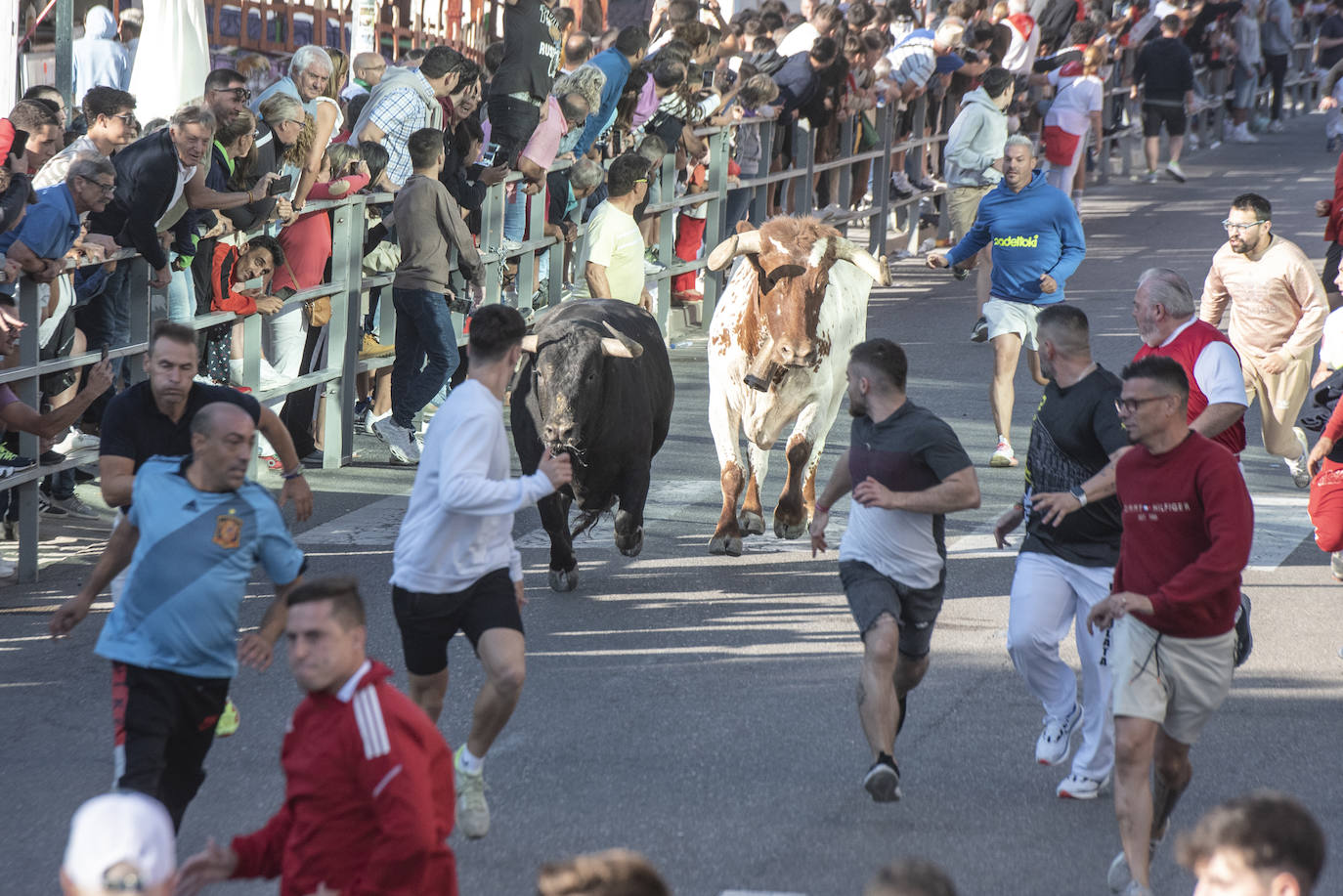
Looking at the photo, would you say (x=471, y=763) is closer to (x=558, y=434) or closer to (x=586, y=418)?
(x=558, y=434)

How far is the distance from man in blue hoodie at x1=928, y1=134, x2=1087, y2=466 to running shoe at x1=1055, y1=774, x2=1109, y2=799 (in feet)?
18.1

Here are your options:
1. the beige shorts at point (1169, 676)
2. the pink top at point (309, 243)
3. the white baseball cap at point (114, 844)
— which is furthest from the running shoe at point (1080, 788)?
the pink top at point (309, 243)

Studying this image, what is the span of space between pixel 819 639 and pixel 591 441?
1.63 metres

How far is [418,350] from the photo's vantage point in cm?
1211

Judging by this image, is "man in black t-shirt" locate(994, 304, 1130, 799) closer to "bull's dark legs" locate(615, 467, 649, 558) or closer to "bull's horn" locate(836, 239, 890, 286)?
"bull's dark legs" locate(615, 467, 649, 558)

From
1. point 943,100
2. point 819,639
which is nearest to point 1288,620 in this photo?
point 819,639

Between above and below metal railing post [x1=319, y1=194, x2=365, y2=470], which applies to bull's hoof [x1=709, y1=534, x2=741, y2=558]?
below

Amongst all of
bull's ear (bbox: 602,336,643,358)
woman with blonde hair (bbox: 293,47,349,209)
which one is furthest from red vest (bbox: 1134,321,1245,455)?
woman with blonde hair (bbox: 293,47,349,209)

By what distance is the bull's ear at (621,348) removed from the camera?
9.12 metres

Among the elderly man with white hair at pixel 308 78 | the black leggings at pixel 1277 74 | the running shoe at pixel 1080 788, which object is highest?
the black leggings at pixel 1277 74

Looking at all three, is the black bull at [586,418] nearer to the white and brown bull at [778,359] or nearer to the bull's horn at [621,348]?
the bull's horn at [621,348]

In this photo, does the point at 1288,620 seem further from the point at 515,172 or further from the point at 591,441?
the point at 515,172

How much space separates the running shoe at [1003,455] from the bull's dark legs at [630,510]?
11.2 ft

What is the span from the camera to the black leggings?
3569 centimetres
